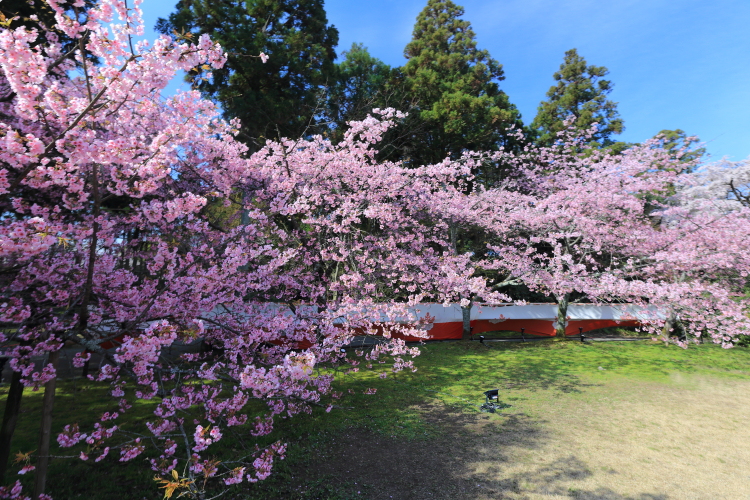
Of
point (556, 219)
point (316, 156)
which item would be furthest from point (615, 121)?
point (316, 156)

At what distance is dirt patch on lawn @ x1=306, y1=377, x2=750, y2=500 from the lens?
4.11m

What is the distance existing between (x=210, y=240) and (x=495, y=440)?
19.5 feet

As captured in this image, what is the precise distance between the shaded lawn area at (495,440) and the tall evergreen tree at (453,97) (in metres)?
11.7

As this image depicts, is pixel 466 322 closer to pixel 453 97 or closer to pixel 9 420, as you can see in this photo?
pixel 453 97

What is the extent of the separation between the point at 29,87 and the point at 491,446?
21.8 ft

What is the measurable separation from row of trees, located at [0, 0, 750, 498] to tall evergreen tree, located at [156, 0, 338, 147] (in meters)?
0.47

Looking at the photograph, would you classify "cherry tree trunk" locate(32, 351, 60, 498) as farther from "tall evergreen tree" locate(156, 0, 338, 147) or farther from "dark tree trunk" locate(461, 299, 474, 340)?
"dark tree trunk" locate(461, 299, 474, 340)

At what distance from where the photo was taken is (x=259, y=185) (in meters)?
7.77

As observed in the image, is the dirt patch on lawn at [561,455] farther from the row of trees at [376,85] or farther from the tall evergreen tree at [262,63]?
the tall evergreen tree at [262,63]

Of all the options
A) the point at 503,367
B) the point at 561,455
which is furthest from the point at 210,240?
the point at 503,367

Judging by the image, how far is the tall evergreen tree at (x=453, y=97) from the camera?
16547 millimetres

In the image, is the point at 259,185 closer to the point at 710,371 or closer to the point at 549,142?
the point at 710,371

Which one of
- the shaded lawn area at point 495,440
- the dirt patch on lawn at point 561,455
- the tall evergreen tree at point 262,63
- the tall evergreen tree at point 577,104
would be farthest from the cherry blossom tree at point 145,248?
the tall evergreen tree at point 577,104

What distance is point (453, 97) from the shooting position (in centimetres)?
1642
